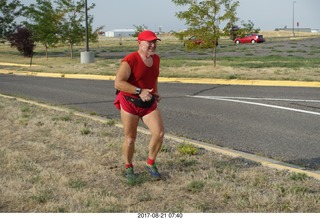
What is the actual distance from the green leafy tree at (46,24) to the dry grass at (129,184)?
26668mm

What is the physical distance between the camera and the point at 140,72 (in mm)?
4707

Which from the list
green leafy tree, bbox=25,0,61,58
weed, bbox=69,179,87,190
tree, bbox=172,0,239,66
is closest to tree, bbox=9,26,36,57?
green leafy tree, bbox=25,0,61,58

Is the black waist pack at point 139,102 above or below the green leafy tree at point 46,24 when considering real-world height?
below

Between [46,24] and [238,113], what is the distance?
2606 cm

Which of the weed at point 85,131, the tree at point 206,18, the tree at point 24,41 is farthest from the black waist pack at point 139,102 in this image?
the tree at point 24,41

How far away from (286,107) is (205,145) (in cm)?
409

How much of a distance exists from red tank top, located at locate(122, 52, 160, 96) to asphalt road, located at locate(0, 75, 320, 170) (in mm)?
2209

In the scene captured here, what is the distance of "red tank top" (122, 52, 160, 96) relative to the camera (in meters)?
4.66

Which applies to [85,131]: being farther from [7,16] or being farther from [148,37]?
[7,16]

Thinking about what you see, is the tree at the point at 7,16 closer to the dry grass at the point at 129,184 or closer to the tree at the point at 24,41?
the tree at the point at 24,41

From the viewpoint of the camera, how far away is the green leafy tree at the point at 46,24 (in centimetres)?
3247

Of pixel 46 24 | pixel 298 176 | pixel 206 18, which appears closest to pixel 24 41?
pixel 46 24

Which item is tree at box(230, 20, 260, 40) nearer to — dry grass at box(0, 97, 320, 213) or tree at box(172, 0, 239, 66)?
tree at box(172, 0, 239, 66)

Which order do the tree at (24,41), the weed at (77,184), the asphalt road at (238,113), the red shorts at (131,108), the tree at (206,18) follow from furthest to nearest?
the tree at (24,41), the tree at (206,18), the asphalt road at (238,113), the red shorts at (131,108), the weed at (77,184)
